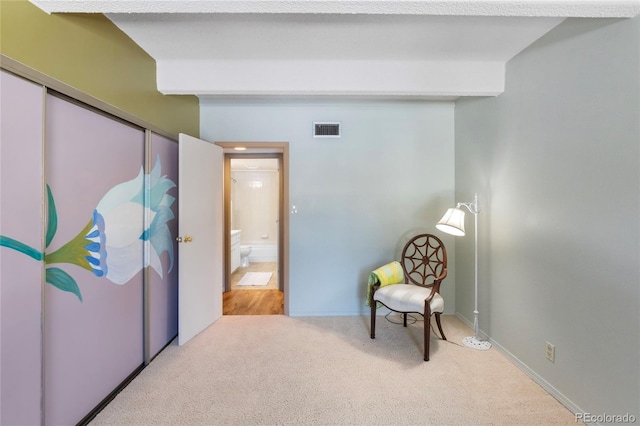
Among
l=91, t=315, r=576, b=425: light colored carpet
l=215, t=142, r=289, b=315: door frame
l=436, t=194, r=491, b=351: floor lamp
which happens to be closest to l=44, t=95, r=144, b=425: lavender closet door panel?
l=91, t=315, r=576, b=425: light colored carpet

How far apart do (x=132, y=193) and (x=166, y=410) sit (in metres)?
1.50

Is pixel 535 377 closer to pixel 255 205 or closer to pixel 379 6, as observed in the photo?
pixel 379 6

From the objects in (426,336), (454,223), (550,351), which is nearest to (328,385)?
(426,336)

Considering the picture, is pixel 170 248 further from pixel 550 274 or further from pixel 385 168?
pixel 550 274

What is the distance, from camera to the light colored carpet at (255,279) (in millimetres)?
4258

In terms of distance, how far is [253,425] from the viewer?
4.97ft

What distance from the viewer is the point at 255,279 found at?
4.50m

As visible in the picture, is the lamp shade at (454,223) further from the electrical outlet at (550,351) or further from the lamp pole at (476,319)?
the electrical outlet at (550,351)

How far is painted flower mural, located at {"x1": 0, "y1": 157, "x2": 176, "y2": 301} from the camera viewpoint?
1358 mm

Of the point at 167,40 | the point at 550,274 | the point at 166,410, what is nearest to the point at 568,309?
the point at 550,274

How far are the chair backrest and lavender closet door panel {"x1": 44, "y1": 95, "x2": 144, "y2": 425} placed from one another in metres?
2.46

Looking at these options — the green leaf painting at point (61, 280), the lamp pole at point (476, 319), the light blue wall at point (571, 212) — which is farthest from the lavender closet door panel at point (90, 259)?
the light blue wall at point (571, 212)

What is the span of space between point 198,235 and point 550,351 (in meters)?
3.00

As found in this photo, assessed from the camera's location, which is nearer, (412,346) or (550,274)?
(550,274)
